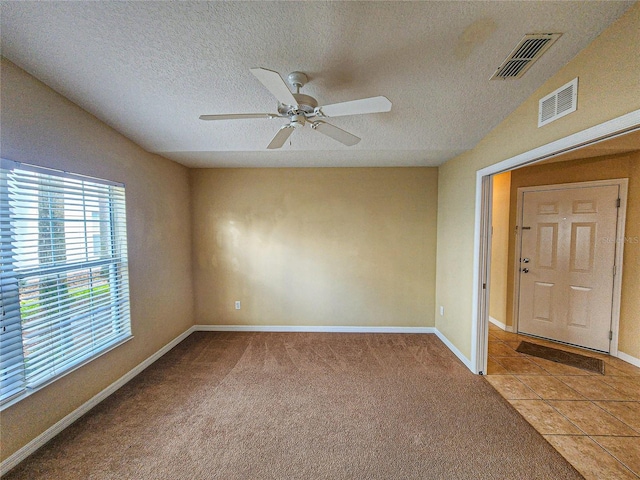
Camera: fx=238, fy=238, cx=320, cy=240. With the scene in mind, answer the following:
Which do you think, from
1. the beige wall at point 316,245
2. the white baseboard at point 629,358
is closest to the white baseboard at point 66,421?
the beige wall at point 316,245

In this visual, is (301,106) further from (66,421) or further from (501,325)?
(501,325)

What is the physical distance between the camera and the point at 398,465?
4.97ft

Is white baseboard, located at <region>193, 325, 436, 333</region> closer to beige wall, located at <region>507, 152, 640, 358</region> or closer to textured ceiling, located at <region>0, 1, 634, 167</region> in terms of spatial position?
beige wall, located at <region>507, 152, 640, 358</region>

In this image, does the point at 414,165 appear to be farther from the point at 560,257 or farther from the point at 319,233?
the point at 560,257

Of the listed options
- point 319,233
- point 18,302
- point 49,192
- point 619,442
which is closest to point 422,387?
point 619,442

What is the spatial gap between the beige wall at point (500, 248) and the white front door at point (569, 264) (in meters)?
0.18

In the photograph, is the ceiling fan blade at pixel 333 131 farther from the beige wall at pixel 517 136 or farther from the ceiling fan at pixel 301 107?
the beige wall at pixel 517 136

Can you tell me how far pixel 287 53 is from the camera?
4.81ft

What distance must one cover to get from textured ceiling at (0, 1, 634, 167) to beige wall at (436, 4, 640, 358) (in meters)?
0.10

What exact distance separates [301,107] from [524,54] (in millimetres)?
1411

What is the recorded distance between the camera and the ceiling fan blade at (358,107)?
4.34 feet

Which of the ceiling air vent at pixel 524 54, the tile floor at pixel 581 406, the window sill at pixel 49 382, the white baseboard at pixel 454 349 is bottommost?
the tile floor at pixel 581 406

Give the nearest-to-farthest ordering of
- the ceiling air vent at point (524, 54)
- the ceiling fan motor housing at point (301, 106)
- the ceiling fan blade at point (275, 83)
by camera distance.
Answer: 1. the ceiling fan blade at point (275, 83)
2. the ceiling air vent at point (524, 54)
3. the ceiling fan motor housing at point (301, 106)

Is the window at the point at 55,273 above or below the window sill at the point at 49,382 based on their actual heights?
above
